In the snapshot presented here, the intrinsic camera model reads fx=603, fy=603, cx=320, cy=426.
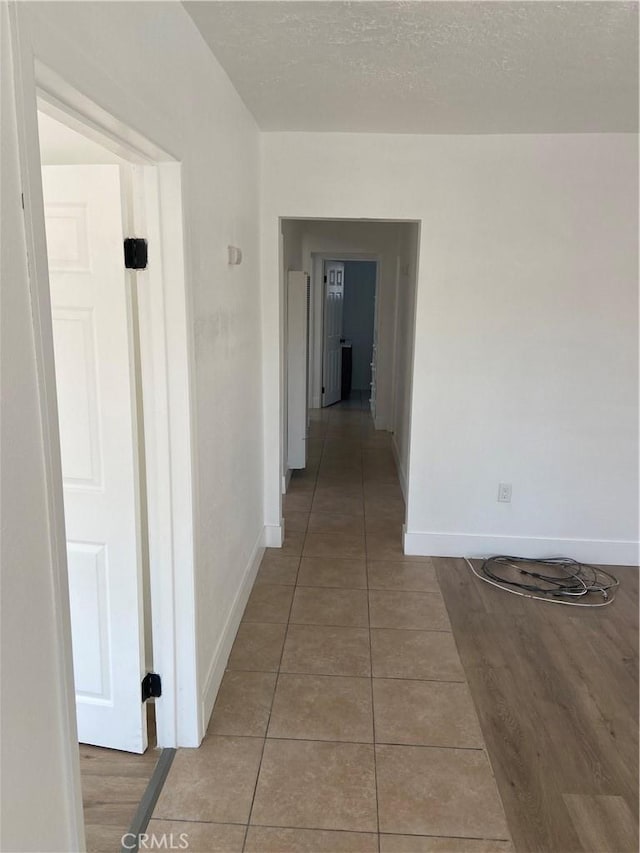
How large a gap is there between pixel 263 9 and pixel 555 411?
2.61 metres

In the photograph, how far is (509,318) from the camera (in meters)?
3.45

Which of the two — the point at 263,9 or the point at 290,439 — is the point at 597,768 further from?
the point at 290,439

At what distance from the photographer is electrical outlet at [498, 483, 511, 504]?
3.65 m

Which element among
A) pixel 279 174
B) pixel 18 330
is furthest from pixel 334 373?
pixel 18 330

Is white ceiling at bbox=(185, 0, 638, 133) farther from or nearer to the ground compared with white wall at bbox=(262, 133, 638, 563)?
farther from the ground

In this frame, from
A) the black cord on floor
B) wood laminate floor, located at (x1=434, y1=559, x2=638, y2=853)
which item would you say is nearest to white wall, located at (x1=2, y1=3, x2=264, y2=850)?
wood laminate floor, located at (x1=434, y1=559, x2=638, y2=853)

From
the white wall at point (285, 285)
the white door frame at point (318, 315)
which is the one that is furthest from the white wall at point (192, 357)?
the white door frame at point (318, 315)

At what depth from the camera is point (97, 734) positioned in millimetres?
2129

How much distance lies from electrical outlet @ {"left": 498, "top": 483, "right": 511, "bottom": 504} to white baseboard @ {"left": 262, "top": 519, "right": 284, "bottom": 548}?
1.38 metres

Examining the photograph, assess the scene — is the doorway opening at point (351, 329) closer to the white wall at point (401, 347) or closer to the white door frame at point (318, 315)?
the white door frame at point (318, 315)

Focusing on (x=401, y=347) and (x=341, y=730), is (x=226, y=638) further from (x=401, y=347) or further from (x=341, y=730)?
(x=401, y=347)

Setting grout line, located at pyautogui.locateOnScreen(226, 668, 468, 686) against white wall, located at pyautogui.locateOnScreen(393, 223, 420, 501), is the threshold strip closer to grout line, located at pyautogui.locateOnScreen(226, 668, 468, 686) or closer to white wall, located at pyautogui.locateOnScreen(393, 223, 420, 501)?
grout line, located at pyautogui.locateOnScreen(226, 668, 468, 686)

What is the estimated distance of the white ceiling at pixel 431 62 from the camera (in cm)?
181

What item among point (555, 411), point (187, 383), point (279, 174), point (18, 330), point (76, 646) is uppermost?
point (279, 174)
